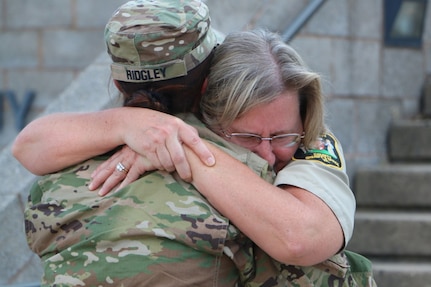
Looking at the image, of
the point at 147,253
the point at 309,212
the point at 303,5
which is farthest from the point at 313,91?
the point at 303,5

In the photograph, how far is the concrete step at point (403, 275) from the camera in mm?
4383

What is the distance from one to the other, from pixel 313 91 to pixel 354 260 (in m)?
0.47

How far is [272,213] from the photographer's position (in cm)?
199

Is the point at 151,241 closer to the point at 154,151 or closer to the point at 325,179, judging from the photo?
the point at 154,151

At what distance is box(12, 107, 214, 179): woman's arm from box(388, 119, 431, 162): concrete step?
3.37m

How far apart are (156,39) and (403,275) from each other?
9.22 feet

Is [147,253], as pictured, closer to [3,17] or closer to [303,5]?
[303,5]

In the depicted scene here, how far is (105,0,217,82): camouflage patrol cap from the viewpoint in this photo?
2002 millimetres

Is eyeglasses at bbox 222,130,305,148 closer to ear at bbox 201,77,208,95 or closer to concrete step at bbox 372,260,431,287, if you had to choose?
ear at bbox 201,77,208,95

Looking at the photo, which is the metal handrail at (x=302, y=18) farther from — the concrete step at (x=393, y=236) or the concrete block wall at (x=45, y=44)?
the concrete block wall at (x=45, y=44)

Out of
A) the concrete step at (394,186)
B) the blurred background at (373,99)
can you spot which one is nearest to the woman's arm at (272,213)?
the blurred background at (373,99)

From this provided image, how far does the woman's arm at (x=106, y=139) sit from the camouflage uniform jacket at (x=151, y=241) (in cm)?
7

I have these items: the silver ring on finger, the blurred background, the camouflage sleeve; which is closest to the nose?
the camouflage sleeve

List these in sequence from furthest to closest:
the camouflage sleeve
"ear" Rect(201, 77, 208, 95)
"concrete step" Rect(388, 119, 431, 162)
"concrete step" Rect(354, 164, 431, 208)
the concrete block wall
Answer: the concrete block wall < "concrete step" Rect(388, 119, 431, 162) < "concrete step" Rect(354, 164, 431, 208) < "ear" Rect(201, 77, 208, 95) < the camouflage sleeve
